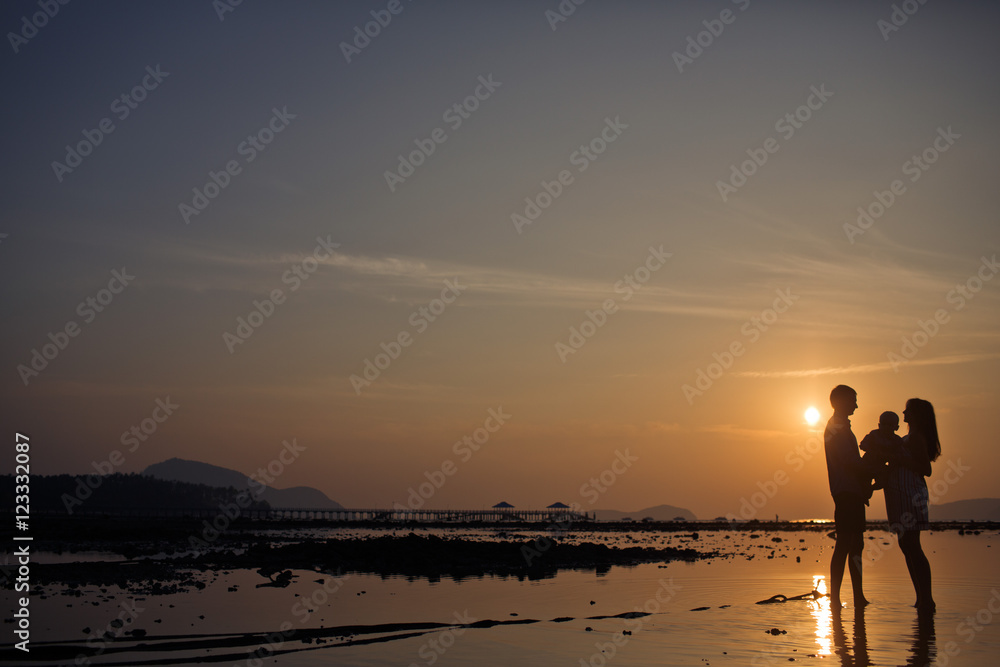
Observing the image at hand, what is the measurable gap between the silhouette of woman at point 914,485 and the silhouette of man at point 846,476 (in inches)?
15.9

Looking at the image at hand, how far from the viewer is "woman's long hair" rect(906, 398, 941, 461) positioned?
1155cm

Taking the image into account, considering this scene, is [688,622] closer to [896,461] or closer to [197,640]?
[896,461]

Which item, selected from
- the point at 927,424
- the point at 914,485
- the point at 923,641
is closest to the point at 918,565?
the point at 914,485

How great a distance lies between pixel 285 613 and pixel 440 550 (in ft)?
52.9

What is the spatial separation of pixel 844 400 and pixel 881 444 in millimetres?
857

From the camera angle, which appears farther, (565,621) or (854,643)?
(565,621)

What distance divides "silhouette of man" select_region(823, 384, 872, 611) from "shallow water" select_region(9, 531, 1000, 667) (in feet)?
3.69

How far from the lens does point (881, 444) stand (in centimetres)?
1166

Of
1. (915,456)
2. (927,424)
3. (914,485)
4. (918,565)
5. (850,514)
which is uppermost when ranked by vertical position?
(927,424)

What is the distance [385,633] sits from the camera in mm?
11531

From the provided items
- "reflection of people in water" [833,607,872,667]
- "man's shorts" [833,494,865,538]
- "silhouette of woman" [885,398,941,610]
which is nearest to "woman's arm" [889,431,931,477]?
"silhouette of woman" [885,398,941,610]

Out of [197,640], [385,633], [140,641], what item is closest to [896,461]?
[385,633]

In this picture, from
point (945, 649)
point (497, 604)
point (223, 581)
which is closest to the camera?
point (945, 649)

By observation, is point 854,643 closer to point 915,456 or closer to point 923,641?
point 923,641
